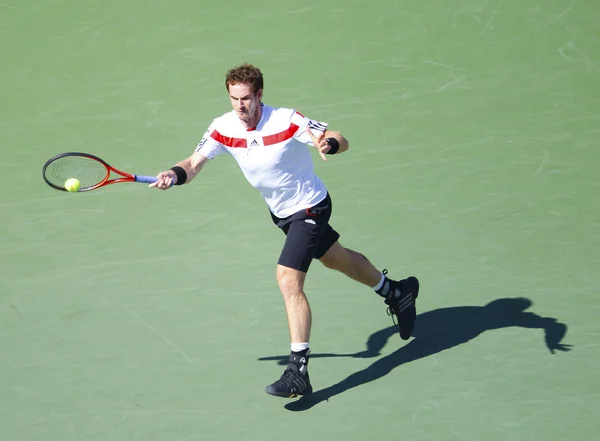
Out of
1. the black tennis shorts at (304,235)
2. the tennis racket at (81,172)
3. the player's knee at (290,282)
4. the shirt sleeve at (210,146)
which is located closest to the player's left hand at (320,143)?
the black tennis shorts at (304,235)

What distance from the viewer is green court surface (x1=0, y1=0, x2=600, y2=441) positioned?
6410mm

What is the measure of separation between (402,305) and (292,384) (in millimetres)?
1133

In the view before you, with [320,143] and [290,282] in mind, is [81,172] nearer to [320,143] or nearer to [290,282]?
[290,282]

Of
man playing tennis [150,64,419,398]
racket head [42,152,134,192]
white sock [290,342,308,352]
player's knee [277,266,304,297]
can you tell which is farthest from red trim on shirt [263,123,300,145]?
white sock [290,342,308,352]

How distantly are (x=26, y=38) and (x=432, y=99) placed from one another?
451cm

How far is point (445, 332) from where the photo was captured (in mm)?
7113

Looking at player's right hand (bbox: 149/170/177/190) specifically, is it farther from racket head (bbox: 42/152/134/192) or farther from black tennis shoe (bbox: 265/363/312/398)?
black tennis shoe (bbox: 265/363/312/398)

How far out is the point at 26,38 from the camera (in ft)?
36.8

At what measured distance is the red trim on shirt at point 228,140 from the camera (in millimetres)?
6566

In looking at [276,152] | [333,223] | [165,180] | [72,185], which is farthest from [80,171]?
[333,223]

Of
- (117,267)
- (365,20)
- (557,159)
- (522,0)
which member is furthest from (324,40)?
(117,267)

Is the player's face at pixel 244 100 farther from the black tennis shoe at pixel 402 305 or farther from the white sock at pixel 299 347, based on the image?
the black tennis shoe at pixel 402 305

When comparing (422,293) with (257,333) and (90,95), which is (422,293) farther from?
(90,95)

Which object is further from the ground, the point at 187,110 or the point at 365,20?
the point at 365,20
